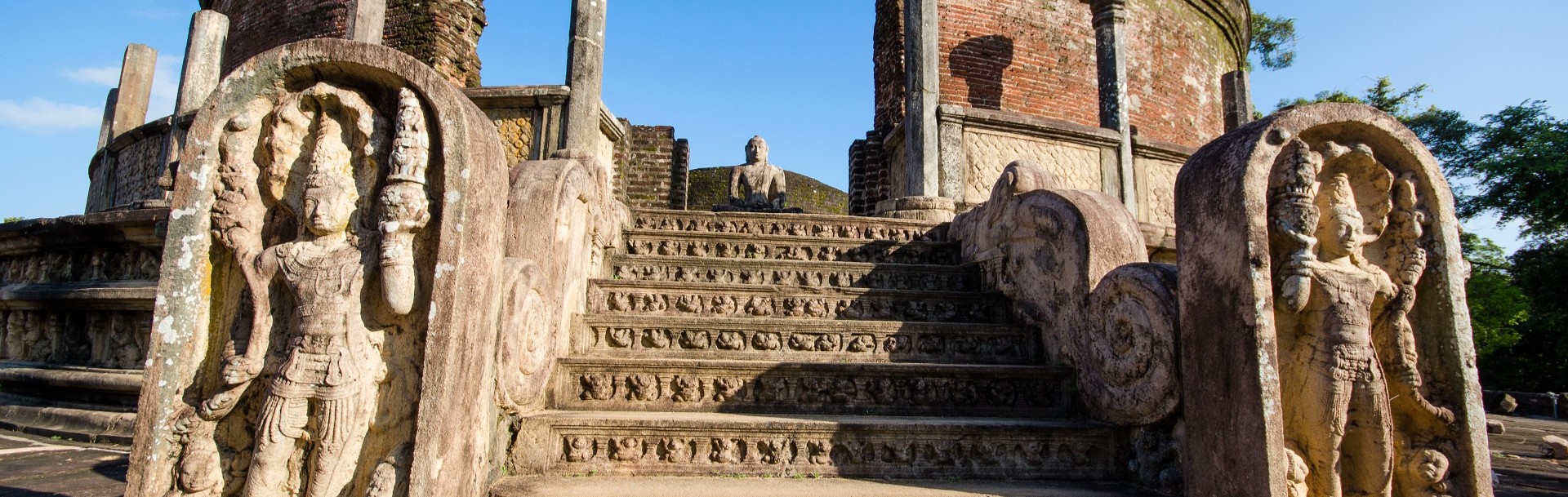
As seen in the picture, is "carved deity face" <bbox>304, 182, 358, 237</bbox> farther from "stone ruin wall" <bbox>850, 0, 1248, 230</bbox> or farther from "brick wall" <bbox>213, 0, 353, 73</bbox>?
"brick wall" <bbox>213, 0, 353, 73</bbox>

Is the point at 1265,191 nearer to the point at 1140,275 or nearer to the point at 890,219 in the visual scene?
the point at 1140,275

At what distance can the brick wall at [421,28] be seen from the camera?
10984 millimetres

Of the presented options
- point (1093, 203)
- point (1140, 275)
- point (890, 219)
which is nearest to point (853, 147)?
point (890, 219)

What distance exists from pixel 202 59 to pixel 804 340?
7484mm

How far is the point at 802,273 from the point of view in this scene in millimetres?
4812

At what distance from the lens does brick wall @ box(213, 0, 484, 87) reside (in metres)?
11.0

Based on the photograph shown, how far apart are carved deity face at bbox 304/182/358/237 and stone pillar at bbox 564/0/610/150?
13.7 ft

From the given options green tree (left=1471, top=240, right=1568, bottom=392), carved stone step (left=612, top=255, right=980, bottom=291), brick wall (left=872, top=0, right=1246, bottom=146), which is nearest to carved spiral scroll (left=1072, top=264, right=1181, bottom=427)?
carved stone step (left=612, top=255, right=980, bottom=291)

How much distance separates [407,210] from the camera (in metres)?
2.28

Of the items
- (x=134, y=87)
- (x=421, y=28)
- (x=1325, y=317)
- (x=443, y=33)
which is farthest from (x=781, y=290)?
(x=134, y=87)

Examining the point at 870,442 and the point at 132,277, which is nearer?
the point at 870,442

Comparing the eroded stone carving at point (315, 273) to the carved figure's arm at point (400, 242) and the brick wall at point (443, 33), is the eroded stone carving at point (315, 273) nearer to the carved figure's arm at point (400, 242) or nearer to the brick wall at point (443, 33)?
the carved figure's arm at point (400, 242)

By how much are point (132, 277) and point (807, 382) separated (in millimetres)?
4724

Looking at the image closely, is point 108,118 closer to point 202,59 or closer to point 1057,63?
point 202,59
